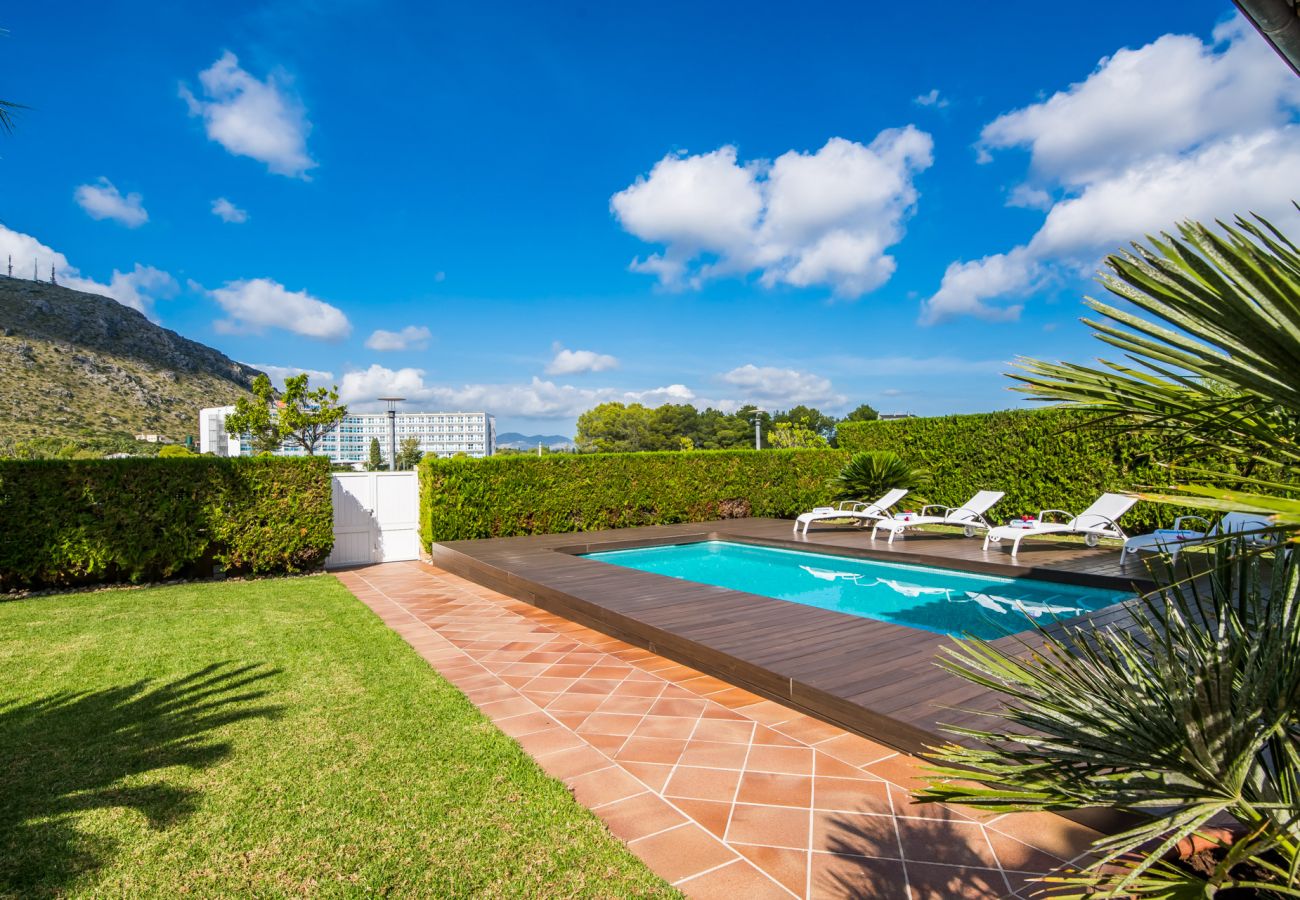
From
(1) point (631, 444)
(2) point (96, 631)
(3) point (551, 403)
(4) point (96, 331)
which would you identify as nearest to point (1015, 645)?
(2) point (96, 631)

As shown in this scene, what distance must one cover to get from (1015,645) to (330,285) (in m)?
31.4

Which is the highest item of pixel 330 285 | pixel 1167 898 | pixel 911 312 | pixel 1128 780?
pixel 330 285

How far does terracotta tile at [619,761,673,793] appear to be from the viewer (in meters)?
3.56

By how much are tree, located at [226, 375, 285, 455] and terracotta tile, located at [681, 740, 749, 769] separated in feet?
106

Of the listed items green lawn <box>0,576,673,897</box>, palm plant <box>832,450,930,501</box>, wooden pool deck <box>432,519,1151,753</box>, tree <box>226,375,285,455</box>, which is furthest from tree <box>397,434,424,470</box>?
green lawn <box>0,576,673,897</box>

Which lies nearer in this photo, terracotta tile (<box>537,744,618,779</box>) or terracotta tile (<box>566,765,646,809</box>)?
terracotta tile (<box>566,765,646,809</box>)

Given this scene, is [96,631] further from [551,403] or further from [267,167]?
[551,403]

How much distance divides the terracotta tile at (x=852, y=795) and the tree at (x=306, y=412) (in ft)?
108

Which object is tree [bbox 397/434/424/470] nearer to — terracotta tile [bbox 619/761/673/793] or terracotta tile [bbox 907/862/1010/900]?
terracotta tile [bbox 619/761/673/793]

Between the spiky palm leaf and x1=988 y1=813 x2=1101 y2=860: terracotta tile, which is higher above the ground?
the spiky palm leaf

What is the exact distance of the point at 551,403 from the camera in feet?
296

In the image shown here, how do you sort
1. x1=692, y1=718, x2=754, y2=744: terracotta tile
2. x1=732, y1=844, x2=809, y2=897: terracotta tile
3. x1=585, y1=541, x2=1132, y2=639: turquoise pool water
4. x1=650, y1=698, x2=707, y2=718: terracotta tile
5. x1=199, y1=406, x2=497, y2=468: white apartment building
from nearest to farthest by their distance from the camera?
x1=732, y1=844, x2=809, y2=897: terracotta tile, x1=692, y1=718, x2=754, y2=744: terracotta tile, x1=650, y1=698, x2=707, y2=718: terracotta tile, x1=585, y1=541, x2=1132, y2=639: turquoise pool water, x1=199, y1=406, x2=497, y2=468: white apartment building

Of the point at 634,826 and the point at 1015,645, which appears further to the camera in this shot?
the point at 1015,645

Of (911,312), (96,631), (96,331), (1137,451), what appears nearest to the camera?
(96,631)
